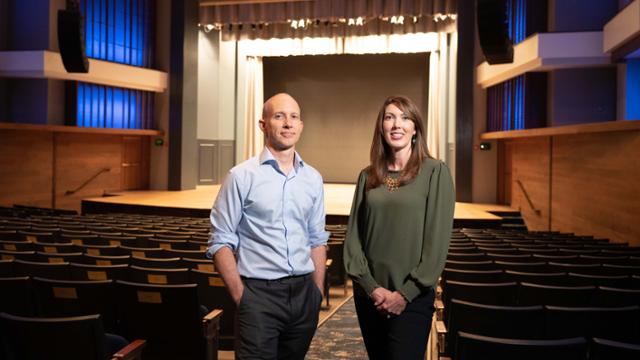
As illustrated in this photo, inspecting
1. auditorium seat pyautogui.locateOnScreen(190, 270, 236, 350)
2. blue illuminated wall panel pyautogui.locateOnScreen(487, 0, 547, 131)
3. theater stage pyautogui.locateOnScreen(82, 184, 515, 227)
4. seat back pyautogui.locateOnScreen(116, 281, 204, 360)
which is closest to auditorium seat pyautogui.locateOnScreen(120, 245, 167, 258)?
auditorium seat pyautogui.locateOnScreen(190, 270, 236, 350)

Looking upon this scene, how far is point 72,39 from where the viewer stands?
11539 millimetres

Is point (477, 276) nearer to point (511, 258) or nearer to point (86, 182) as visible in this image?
point (511, 258)

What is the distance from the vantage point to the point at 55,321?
8.23ft

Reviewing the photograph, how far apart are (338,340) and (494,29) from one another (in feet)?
23.0

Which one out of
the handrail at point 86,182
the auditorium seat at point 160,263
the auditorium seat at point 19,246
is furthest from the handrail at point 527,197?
the handrail at point 86,182

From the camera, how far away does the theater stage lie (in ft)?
39.9

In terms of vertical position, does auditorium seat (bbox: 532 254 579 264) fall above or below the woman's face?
below

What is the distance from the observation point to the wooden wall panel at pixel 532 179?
1227cm

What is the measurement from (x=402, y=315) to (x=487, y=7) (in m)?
8.64

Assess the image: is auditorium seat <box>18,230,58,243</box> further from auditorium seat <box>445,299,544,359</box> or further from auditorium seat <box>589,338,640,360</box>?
auditorium seat <box>589,338,640,360</box>

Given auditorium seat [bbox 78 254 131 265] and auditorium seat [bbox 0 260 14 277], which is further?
auditorium seat [bbox 78 254 131 265]

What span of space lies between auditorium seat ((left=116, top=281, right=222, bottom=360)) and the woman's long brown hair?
1319mm

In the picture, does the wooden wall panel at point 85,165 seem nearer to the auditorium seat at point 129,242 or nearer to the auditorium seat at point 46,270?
the auditorium seat at point 129,242

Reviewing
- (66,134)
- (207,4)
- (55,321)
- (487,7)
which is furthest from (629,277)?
(207,4)
